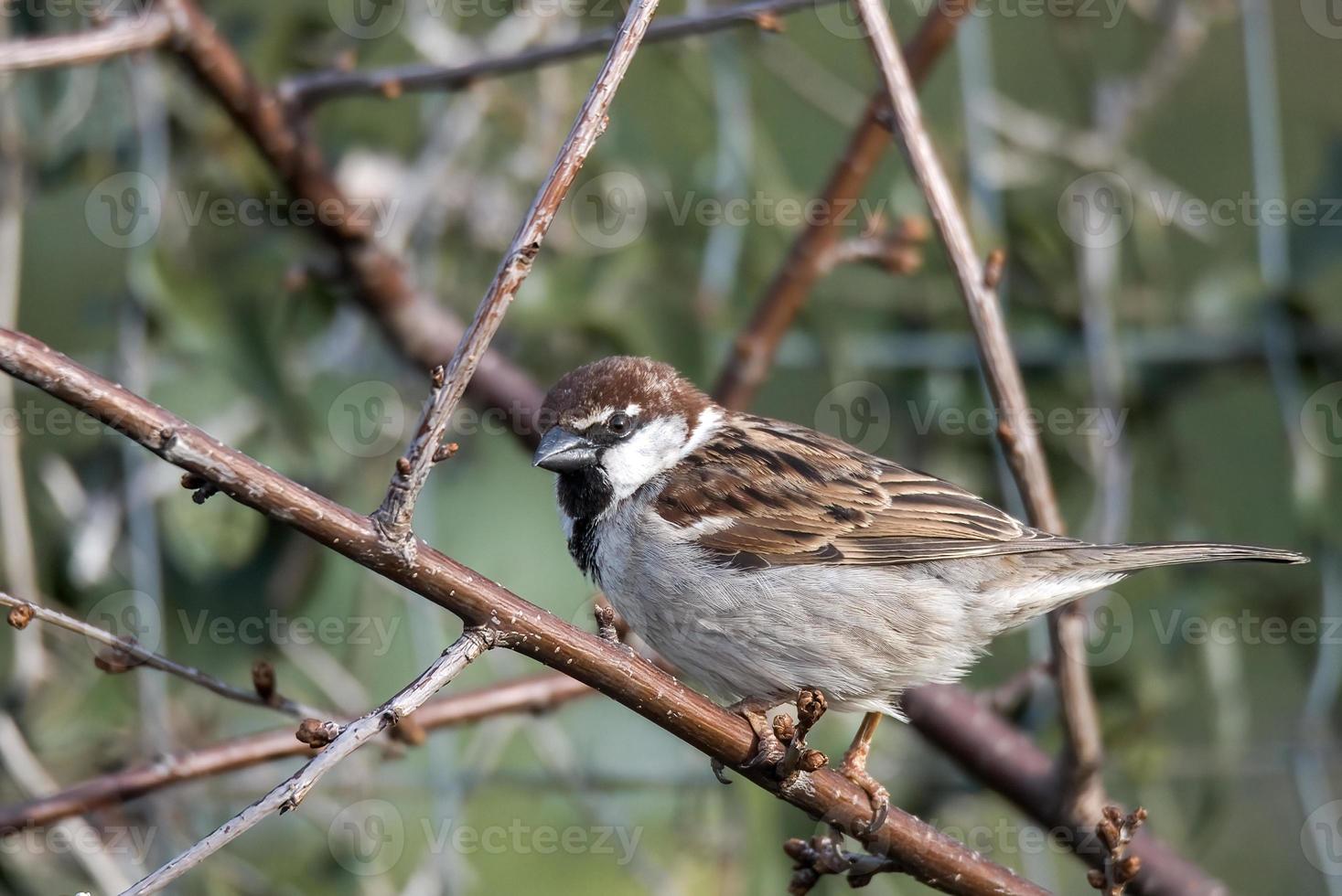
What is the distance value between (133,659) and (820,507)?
1102mm

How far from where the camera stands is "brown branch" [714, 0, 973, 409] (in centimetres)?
231

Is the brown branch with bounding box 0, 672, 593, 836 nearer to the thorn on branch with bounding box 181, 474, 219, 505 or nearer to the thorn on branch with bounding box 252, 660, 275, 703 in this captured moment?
the thorn on branch with bounding box 252, 660, 275, 703

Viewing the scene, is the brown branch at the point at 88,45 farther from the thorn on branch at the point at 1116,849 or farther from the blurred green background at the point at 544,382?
the thorn on branch at the point at 1116,849

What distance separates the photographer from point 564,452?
7.31ft

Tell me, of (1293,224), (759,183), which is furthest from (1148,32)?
(759,183)

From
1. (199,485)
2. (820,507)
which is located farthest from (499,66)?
(199,485)

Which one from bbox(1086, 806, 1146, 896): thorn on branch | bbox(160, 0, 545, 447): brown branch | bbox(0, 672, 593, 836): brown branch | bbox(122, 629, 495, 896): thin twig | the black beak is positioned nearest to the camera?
bbox(122, 629, 495, 896): thin twig

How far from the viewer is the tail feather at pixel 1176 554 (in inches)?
79.0

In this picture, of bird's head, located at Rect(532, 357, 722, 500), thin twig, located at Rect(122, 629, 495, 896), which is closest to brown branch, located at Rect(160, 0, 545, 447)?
bird's head, located at Rect(532, 357, 722, 500)

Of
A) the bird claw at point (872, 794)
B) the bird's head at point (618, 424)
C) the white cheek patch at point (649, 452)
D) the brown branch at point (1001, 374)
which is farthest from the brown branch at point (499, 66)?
the bird claw at point (872, 794)

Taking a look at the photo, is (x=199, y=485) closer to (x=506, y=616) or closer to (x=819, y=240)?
(x=506, y=616)

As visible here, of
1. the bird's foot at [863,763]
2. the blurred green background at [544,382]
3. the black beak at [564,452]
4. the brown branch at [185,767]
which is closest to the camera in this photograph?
the brown branch at [185,767]

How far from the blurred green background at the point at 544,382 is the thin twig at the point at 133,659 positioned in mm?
722

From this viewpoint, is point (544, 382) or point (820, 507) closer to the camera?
point (820, 507)
